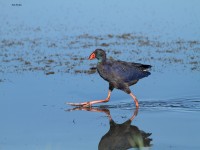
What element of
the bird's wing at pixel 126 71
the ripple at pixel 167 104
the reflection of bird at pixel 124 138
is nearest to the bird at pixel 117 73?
the bird's wing at pixel 126 71

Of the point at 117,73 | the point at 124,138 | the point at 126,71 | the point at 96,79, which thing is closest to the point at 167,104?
the point at 126,71

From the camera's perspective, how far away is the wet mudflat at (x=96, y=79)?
9.27 m

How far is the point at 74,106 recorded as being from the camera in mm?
11516

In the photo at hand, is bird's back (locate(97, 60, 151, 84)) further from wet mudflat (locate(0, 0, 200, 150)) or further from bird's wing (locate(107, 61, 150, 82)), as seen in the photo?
wet mudflat (locate(0, 0, 200, 150))

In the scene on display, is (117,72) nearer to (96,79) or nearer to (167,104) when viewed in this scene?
(167,104)

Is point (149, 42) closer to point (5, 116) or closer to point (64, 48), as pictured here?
point (64, 48)

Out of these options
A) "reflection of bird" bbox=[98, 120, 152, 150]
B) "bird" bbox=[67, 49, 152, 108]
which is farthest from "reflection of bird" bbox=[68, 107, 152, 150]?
"bird" bbox=[67, 49, 152, 108]

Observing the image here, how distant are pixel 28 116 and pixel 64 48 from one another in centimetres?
785

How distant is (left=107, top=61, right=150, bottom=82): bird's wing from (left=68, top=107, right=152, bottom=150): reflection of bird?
1405 millimetres

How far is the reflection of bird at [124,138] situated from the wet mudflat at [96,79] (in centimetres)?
2

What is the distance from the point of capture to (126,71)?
1140 centimetres

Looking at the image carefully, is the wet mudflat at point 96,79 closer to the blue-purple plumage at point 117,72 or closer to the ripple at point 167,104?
the ripple at point 167,104

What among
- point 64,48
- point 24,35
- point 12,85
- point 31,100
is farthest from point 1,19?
point 31,100

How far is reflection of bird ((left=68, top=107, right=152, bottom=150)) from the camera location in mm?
8641
